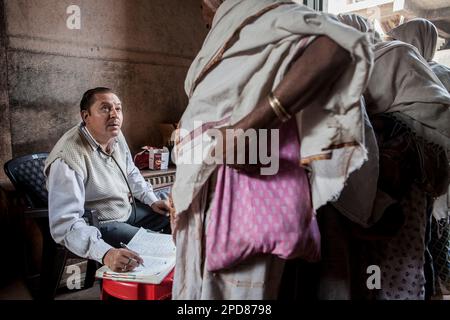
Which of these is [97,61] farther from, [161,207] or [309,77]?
[309,77]

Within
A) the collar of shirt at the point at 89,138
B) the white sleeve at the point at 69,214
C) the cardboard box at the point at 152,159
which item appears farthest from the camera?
the cardboard box at the point at 152,159

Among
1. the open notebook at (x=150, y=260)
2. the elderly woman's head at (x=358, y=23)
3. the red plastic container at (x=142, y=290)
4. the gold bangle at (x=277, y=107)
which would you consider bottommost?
the red plastic container at (x=142, y=290)

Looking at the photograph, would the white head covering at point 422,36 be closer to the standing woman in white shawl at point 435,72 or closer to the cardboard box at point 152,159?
the standing woman in white shawl at point 435,72

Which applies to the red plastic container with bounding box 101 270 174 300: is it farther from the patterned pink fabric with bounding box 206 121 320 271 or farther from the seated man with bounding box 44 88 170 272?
the patterned pink fabric with bounding box 206 121 320 271

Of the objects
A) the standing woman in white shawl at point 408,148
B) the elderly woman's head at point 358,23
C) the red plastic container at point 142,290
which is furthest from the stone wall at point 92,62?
the standing woman in white shawl at point 408,148

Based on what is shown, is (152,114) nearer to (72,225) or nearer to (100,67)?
(100,67)

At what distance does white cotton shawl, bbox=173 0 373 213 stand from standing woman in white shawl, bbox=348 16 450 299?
289 mm

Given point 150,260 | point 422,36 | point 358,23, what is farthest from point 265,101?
point 422,36

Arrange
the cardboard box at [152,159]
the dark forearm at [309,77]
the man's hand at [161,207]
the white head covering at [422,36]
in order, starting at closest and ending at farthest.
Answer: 1. the dark forearm at [309,77]
2. the white head covering at [422,36]
3. the man's hand at [161,207]
4. the cardboard box at [152,159]

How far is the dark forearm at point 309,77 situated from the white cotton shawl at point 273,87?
2cm

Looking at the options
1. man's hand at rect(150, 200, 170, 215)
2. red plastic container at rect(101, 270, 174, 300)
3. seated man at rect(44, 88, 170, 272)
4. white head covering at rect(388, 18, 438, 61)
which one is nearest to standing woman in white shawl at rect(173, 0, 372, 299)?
red plastic container at rect(101, 270, 174, 300)

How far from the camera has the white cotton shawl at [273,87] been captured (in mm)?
658

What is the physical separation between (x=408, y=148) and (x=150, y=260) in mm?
978

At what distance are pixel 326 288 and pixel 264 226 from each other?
362 mm
